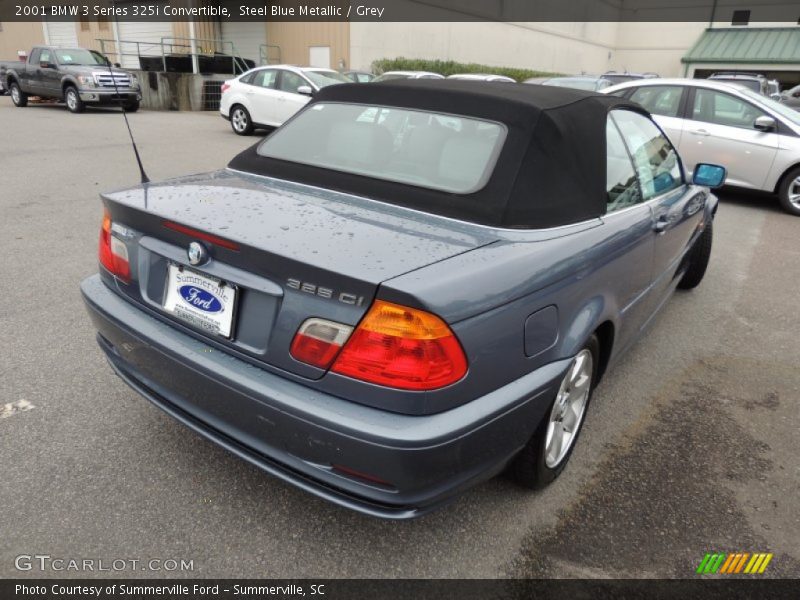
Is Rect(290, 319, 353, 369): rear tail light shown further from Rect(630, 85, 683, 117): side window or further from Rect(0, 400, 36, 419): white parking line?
Rect(630, 85, 683, 117): side window

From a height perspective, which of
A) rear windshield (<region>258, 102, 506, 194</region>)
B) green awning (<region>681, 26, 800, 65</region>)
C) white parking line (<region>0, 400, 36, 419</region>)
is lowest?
white parking line (<region>0, 400, 36, 419</region>)

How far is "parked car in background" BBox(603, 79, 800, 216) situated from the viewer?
7953 mm

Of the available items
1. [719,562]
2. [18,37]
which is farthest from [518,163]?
[18,37]

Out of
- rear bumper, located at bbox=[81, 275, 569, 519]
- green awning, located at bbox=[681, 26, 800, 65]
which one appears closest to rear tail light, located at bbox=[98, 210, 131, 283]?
rear bumper, located at bbox=[81, 275, 569, 519]

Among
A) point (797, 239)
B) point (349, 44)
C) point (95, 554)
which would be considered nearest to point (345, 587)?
point (95, 554)

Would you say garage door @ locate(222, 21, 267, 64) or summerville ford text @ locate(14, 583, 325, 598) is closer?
summerville ford text @ locate(14, 583, 325, 598)

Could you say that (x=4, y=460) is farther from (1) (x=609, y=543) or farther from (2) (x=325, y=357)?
(1) (x=609, y=543)

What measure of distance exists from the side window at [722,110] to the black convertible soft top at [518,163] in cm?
652

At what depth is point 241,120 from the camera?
1348 centimetres

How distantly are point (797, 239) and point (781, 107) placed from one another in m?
2.53

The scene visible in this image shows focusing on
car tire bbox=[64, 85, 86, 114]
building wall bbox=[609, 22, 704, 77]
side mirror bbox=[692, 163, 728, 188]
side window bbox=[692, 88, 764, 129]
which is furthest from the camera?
building wall bbox=[609, 22, 704, 77]

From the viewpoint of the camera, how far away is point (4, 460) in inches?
100.0

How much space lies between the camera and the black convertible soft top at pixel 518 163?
2.29m

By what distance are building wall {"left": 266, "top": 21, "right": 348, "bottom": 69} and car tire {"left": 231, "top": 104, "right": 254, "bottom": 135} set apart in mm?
9736
